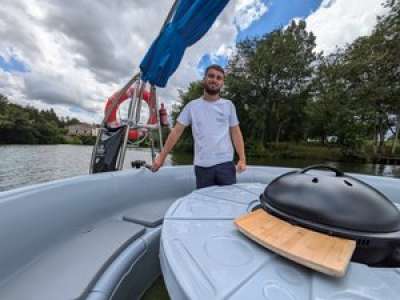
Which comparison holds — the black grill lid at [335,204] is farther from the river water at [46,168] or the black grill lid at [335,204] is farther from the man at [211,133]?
the river water at [46,168]

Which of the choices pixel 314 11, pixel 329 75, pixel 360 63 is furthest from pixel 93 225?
pixel 329 75

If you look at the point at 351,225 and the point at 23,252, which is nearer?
the point at 351,225

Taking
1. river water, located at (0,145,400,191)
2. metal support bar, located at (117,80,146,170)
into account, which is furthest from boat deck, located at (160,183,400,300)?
river water, located at (0,145,400,191)

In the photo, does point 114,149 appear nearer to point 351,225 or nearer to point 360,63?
point 351,225

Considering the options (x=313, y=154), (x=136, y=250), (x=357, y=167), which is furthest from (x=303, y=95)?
(x=136, y=250)

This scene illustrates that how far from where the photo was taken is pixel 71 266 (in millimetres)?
825

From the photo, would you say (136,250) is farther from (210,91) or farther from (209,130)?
(210,91)

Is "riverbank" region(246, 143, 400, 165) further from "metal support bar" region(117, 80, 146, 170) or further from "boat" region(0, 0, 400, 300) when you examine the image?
"metal support bar" region(117, 80, 146, 170)

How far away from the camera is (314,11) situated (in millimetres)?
9297

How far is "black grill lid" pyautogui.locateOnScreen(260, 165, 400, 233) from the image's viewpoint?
0.50 m

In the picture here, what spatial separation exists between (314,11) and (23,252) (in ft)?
40.4

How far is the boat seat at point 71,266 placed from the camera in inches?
27.2

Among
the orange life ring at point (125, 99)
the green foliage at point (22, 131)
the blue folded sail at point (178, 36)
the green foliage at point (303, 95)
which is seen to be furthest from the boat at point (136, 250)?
the green foliage at point (22, 131)

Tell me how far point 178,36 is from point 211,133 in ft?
3.05
